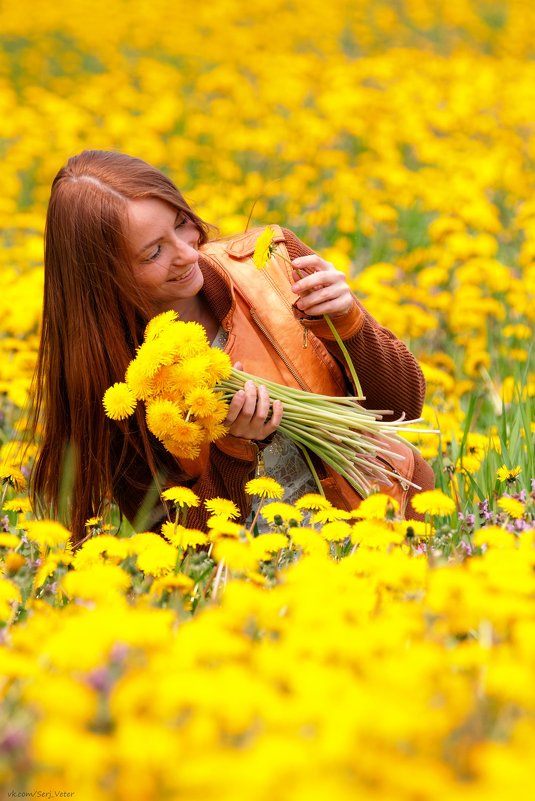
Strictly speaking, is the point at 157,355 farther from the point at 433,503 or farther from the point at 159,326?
the point at 433,503

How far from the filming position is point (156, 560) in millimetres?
1862

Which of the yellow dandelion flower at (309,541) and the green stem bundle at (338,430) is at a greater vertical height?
the yellow dandelion flower at (309,541)

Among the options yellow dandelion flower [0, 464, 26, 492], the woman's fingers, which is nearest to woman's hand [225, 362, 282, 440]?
the woman's fingers

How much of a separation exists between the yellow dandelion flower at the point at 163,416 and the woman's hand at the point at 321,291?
0.40 metres

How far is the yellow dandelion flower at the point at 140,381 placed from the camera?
2.07 m

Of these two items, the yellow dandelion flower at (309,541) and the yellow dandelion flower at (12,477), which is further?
the yellow dandelion flower at (12,477)

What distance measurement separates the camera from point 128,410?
213cm

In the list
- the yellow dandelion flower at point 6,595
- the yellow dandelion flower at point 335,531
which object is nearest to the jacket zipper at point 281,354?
the yellow dandelion flower at point 335,531

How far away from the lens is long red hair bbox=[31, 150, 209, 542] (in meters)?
2.38

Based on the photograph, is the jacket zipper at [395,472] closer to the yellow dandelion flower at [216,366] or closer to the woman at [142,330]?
the woman at [142,330]

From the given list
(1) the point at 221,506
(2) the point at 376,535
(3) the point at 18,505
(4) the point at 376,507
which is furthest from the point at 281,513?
(3) the point at 18,505

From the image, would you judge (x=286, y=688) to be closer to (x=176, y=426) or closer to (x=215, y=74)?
(x=176, y=426)

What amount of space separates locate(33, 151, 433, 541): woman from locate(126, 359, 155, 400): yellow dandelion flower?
199mm

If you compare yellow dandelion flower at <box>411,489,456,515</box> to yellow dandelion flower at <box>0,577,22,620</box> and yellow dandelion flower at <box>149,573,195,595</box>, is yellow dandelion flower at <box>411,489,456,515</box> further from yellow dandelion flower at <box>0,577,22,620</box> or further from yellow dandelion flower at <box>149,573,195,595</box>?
yellow dandelion flower at <box>0,577,22,620</box>
